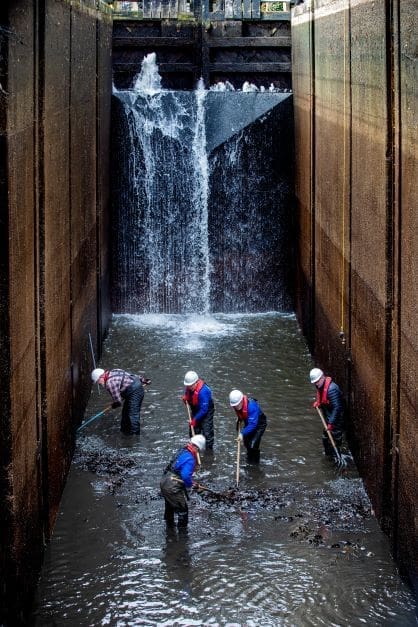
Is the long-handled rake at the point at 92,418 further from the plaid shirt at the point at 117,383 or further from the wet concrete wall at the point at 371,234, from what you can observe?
the wet concrete wall at the point at 371,234

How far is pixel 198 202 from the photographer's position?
2055 cm

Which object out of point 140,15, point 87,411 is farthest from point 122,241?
point 87,411

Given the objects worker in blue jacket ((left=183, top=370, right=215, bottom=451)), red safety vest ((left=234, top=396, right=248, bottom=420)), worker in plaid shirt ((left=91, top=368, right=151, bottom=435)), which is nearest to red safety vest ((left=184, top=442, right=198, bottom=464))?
red safety vest ((left=234, top=396, right=248, bottom=420))

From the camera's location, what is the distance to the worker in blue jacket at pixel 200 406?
13.2 metres

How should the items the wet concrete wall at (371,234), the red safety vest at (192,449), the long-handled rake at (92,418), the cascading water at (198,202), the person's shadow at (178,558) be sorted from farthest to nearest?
the cascading water at (198,202) < the long-handled rake at (92,418) < the red safety vest at (192,449) < the person's shadow at (178,558) < the wet concrete wall at (371,234)

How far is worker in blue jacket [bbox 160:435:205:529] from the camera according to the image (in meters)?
11.0

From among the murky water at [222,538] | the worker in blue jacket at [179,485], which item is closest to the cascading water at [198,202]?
the murky water at [222,538]

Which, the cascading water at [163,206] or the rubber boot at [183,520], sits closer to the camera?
the rubber boot at [183,520]

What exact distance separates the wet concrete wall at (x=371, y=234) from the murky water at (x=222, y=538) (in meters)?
0.40

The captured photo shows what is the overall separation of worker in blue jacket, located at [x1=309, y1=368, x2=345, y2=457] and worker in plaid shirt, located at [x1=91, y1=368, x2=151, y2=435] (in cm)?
235

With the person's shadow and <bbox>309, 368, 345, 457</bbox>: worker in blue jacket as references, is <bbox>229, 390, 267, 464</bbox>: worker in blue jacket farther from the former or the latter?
the person's shadow

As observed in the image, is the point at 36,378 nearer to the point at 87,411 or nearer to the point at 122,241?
the point at 87,411

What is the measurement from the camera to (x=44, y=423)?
10602mm

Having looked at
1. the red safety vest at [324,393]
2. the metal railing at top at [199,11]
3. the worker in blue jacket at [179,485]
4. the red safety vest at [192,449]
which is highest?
the metal railing at top at [199,11]
